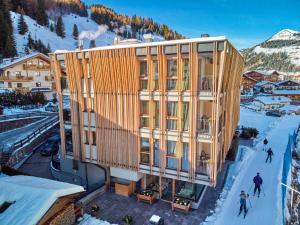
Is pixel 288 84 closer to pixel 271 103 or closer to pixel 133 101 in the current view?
pixel 271 103

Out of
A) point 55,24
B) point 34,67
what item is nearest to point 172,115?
point 34,67

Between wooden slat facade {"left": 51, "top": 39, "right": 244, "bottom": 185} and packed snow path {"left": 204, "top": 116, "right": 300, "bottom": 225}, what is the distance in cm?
240

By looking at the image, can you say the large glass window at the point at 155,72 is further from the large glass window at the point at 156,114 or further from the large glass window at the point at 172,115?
Result: the large glass window at the point at 172,115

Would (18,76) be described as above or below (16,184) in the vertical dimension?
above

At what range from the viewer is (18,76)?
146 feet

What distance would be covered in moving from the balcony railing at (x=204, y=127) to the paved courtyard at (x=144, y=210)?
4674 mm

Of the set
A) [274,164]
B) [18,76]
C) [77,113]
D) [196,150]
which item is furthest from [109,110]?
[18,76]

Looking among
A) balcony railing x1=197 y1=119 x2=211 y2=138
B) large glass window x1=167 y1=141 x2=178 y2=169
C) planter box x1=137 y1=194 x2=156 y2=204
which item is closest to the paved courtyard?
planter box x1=137 y1=194 x2=156 y2=204

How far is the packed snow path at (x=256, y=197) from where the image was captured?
13664 mm

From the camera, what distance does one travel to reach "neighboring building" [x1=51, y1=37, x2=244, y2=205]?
13242 mm

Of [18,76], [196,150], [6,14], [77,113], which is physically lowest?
[196,150]

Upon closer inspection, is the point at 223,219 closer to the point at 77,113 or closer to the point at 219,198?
the point at 219,198

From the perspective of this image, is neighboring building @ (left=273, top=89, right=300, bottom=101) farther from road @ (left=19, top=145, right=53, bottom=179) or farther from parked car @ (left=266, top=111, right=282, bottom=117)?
road @ (left=19, top=145, right=53, bottom=179)

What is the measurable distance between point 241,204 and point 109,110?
975cm
